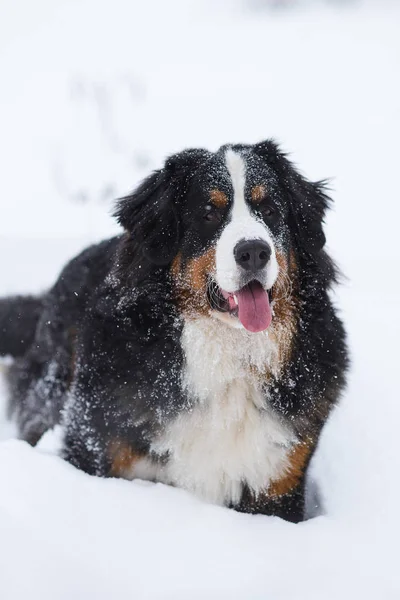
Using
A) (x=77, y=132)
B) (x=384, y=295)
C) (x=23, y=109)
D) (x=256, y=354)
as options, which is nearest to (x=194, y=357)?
(x=256, y=354)

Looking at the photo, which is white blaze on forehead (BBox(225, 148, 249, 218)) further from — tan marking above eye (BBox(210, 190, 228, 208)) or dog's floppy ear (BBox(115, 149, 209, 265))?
dog's floppy ear (BBox(115, 149, 209, 265))

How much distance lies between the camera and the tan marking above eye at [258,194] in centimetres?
234

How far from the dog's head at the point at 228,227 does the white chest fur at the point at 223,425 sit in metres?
0.14

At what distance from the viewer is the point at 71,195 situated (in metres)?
7.48

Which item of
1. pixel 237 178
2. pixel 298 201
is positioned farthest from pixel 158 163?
pixel 237 178

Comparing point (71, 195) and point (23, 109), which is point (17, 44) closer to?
point (23, 109)

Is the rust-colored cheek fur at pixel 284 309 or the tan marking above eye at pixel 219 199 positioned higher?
the tan marking above eye at pixel 219 199

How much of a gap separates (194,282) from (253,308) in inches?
10.8

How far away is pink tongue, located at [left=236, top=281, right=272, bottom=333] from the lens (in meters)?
2.22

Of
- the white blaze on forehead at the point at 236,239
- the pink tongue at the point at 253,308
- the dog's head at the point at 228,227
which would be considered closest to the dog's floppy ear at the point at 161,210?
the dog's head at the point at 228,227

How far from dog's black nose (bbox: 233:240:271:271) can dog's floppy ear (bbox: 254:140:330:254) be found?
0.49 metres

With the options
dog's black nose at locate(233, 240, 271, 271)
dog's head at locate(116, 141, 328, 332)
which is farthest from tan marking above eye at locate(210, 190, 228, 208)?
dog's black nose at locate(233, 240, 271, 271)

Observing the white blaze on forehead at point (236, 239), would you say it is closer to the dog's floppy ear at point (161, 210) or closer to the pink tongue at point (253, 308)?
the pink tongue at point (253, 308)

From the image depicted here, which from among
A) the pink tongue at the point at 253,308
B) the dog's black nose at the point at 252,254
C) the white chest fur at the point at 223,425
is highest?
the dog's black nose at the point at 252,254
